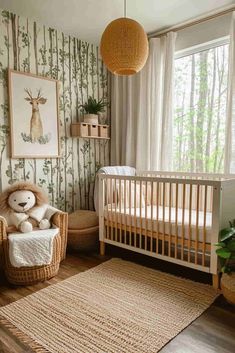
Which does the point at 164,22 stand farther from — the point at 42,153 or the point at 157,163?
the point at 42,153

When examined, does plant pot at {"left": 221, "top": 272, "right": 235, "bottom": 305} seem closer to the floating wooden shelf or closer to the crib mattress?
the crib mattress

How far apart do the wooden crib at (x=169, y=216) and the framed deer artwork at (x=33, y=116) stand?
76cm

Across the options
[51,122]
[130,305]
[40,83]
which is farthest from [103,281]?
[40,83]

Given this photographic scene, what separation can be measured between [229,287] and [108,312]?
82cm

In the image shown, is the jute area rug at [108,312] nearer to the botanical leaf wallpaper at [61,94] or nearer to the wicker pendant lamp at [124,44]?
the botanical leaf wallpaper at [61,94]

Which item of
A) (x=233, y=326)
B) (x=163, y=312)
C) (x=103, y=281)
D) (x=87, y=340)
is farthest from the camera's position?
(x=103, y=281)

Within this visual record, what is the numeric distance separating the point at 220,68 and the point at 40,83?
6.22 ft

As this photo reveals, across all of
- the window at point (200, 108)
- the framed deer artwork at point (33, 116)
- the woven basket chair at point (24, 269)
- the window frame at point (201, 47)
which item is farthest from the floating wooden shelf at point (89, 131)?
the woven basket chair at point (24, 269)

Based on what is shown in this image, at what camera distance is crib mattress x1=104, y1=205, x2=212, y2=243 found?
201 centimetres

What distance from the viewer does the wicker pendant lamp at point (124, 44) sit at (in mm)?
1643

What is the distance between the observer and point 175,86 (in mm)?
2926

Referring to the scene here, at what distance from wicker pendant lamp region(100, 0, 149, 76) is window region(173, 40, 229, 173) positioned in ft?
3.89

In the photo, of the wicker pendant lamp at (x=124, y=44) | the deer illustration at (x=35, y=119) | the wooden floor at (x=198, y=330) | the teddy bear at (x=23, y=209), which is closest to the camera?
the wooden floor at (x=198, y=330)

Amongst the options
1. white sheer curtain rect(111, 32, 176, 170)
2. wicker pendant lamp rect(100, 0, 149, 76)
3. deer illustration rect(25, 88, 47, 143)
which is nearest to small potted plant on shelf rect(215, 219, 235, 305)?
white sheer curtain rect(111, 32, 176, 170)
